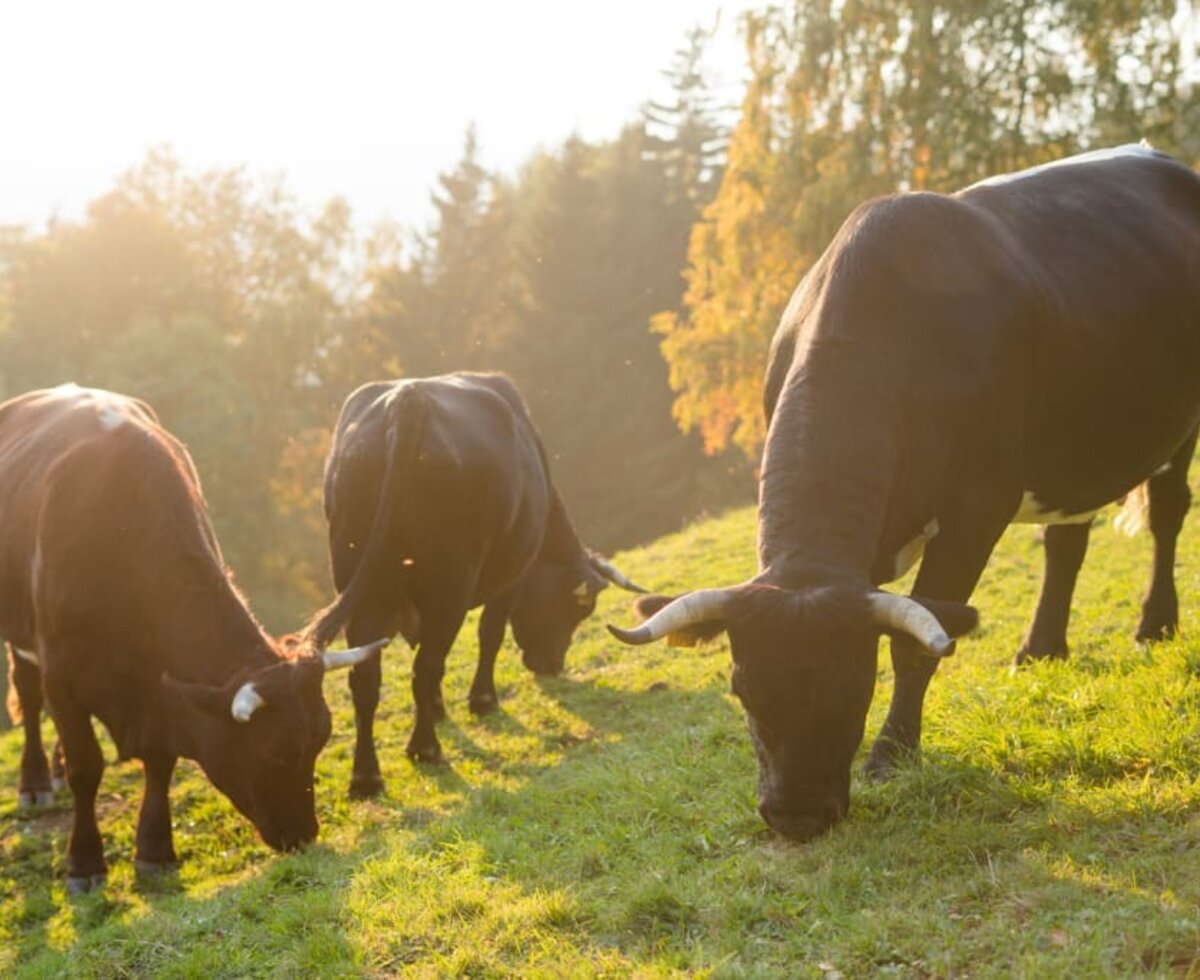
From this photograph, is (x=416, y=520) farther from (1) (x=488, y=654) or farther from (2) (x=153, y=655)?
(1) (x=488, y=654)

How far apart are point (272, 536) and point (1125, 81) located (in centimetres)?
2894

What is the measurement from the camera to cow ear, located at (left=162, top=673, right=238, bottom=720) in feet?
21.4

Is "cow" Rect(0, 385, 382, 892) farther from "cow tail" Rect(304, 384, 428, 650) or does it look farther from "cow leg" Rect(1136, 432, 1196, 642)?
"cow leg" Rect(1136, 432, 1196, 642)

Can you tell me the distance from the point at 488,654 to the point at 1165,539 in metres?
5.30

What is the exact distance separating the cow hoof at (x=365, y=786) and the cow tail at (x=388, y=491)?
1.07m

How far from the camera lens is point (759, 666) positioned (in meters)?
4.63

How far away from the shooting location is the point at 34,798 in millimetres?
9047

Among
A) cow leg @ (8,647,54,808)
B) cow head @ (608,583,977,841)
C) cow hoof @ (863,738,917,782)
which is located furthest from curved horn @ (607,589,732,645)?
cow leg @ (8,647,54,808)

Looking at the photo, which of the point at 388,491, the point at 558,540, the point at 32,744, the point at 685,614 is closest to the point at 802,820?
the point at 685,614

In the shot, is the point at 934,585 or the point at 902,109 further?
the point at 902,109

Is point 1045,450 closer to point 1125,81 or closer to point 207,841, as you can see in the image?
point 207,841

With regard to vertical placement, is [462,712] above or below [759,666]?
below

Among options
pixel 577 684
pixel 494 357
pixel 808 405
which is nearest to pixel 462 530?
pixel 577 684

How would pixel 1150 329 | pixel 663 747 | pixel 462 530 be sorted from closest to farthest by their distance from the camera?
pixel 1150 329 → pixel 663 747 → pixel 462 530
